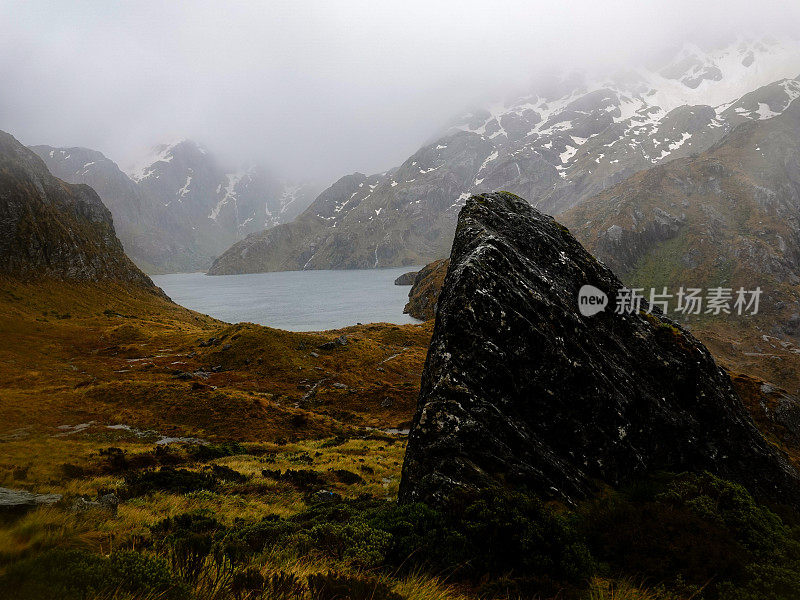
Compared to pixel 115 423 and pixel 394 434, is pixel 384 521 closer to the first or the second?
pixel 394 434

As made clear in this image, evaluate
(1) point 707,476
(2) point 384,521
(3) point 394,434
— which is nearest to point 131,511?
(2) point 384,521

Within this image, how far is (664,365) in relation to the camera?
1544cm

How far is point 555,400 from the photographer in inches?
484

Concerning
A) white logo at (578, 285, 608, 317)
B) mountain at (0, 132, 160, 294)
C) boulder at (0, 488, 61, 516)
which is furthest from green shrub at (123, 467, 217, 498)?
mountain at (0, 132, 160, 294)

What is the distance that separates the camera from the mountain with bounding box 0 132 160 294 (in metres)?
110

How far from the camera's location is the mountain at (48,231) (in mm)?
110250

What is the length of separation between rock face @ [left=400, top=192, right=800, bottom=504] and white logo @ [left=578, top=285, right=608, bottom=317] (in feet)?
1.45

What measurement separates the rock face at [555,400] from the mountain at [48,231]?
138497 mm

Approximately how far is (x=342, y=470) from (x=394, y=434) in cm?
1663

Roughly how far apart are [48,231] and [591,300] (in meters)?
160

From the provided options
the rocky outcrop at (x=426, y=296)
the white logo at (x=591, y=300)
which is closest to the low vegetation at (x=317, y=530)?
the white logo at (x=591, y=300)

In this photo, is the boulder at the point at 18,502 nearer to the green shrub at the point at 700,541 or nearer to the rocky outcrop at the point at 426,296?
the green shrub at the point at 700,541

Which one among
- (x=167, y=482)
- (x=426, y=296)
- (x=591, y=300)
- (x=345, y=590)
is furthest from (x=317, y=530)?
(x=426, y=296)

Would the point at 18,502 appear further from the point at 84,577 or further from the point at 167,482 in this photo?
the point at 167,482
